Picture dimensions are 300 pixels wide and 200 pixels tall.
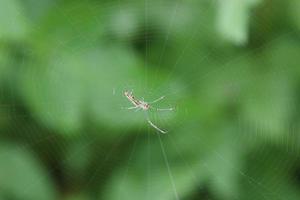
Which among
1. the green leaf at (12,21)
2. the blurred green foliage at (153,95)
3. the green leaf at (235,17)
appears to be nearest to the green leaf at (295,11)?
the blurred green foliage at (153,95)

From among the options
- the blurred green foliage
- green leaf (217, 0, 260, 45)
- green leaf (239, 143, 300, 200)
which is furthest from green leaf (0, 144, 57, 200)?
green leaf (217, 0, 260, 45)

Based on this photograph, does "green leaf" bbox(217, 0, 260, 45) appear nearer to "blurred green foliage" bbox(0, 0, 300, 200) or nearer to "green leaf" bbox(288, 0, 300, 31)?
"blurred green foliage" bbox(0, 0, 300, 200)

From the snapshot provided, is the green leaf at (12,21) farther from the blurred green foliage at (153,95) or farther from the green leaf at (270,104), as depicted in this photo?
the green leaf at (270,104)

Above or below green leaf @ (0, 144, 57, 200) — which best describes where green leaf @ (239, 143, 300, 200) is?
below

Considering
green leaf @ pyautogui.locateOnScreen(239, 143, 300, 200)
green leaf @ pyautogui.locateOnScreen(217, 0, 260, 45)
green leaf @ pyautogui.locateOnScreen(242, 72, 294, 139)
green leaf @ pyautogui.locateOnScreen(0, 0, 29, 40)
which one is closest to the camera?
green leaf @ pyautogui.locateOnScreen(217, 0, 260, 45)

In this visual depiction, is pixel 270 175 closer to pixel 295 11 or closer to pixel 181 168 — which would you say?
pixel 181 168

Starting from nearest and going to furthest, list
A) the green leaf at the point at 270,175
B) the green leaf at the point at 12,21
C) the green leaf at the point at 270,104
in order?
the green leaf at the point at 12,21 → the green leaf at the point at 270,104 → the green leaf at the point at 270,175

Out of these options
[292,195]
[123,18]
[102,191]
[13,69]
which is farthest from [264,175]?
[13,69]
